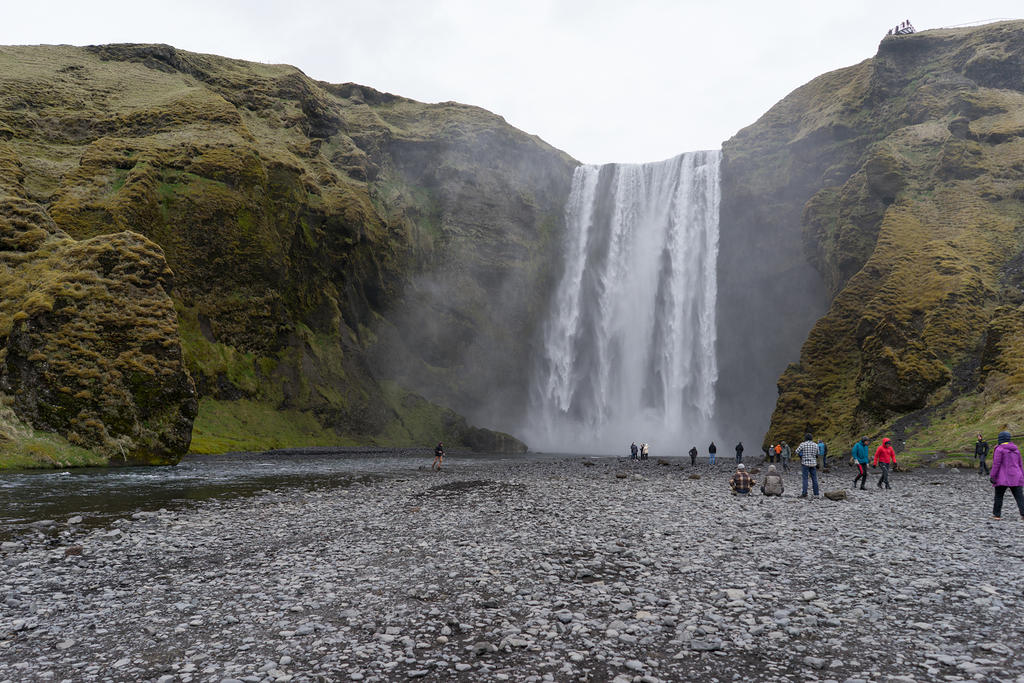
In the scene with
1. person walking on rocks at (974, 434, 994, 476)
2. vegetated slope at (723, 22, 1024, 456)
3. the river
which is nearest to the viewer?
the river

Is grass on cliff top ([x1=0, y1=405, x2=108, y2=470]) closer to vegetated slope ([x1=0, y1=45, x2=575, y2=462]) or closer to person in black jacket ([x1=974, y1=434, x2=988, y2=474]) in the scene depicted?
vegetated slope ([x1=0, y1=45, x2=575, y2=462])

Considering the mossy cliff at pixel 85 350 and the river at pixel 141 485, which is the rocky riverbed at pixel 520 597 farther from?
the mossy cliff at pixel 85 350

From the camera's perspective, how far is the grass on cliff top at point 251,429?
154 ft

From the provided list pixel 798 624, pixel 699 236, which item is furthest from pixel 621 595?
pixel 699 236

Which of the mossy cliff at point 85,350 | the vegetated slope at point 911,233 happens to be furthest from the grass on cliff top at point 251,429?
the vegetated slope at point 911,233

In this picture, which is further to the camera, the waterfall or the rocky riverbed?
the waterfall

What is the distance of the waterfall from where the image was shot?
6650 centimetres

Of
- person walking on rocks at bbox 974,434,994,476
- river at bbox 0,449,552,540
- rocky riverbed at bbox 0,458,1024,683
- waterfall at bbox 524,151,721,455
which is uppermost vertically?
waterfall at bbox 524,151,721,455

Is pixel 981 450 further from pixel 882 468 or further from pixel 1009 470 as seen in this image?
pixel 1009 470

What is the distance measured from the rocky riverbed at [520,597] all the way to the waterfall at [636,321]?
5153 cm

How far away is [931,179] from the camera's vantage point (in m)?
47.6

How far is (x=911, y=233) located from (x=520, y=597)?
49.1 meters

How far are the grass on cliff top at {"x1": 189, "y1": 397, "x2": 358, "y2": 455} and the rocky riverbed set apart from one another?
1369 inches

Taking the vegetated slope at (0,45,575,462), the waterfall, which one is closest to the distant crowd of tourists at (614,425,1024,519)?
the waterfall
